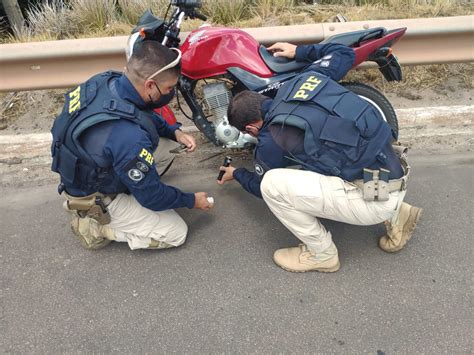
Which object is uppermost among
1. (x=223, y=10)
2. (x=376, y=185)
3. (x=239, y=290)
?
(x=223, y=10)

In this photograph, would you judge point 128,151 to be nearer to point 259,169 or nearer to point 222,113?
point 259,169

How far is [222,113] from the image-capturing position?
288 cm

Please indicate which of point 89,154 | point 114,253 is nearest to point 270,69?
point 89,154

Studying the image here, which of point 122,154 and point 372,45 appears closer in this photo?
point 122,154

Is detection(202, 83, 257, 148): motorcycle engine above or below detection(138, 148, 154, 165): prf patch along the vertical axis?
below

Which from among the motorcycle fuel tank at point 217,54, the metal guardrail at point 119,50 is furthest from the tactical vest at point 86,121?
the metal guardrail at point 119,50

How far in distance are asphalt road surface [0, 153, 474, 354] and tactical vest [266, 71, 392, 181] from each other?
2.09 feet

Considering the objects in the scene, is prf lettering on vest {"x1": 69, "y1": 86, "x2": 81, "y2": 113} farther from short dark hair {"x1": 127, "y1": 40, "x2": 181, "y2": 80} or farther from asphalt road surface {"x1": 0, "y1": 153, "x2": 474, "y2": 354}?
asphalt road surface {"x1": 0, "y1": 153, "x2": 474, "y2": 354}

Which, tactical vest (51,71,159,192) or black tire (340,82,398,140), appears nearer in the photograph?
tactical vest (51,71,159,192)

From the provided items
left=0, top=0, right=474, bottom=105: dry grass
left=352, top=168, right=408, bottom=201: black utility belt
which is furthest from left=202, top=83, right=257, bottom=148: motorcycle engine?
left=0, top=0, right=474, bottom=105: dry grass

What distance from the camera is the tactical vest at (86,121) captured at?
2107mm

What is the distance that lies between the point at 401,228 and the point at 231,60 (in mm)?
1466

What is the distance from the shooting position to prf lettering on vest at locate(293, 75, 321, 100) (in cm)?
207

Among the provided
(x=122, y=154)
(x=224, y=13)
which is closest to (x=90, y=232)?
(x=122, y=154)
